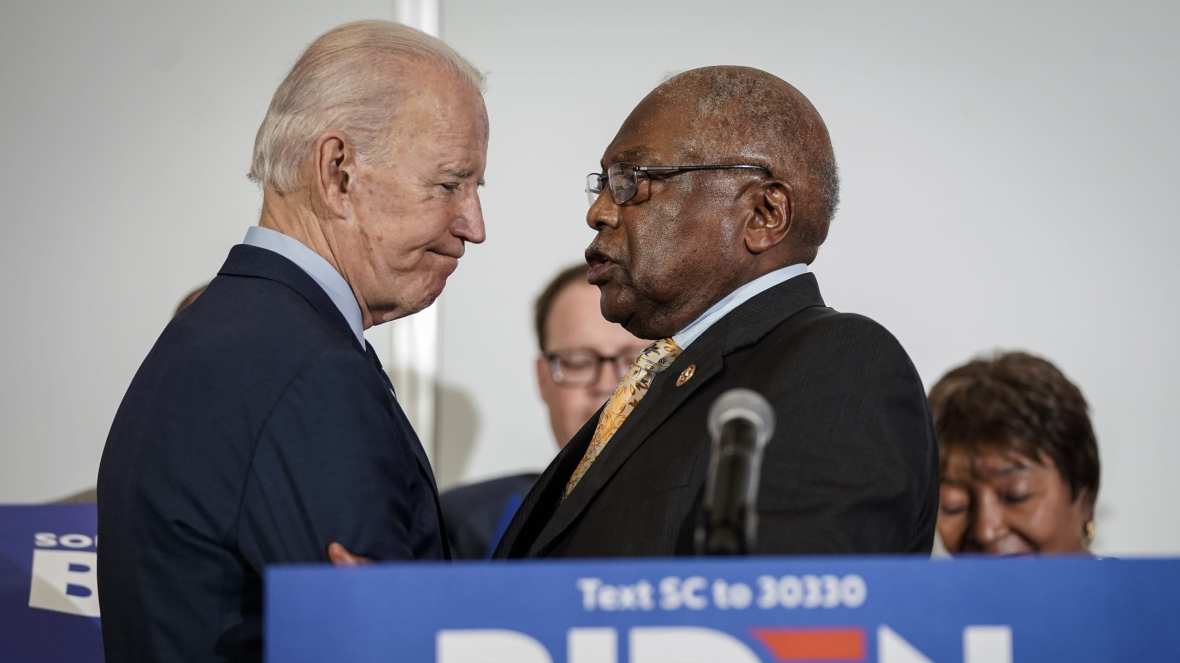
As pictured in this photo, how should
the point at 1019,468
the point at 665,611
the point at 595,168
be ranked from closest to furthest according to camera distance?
1. the point at 665,611
2. the point at 1019,468
3. the point at 595,168

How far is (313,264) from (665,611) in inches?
39.8

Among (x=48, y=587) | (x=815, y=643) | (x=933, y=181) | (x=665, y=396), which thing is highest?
(x=933, y=181)

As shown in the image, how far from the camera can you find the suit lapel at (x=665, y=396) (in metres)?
2.11

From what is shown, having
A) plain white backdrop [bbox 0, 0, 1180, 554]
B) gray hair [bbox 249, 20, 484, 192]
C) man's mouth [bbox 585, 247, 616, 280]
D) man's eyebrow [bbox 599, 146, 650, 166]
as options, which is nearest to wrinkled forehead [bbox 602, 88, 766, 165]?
man's eyebrow [bbox 599, 146, 650, 166]

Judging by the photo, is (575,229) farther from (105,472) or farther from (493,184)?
(105,472)

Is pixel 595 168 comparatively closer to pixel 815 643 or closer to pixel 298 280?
pixel 298 280

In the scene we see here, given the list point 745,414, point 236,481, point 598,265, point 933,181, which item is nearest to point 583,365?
point 933,181

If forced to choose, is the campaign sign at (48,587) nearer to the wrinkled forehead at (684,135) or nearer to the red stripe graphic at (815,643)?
the wrinkled forehead at (684,135)

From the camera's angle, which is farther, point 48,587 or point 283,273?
point 48,587

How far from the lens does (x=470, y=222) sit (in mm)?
2230

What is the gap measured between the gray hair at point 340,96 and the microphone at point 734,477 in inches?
38.6

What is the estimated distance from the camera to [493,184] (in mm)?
4473

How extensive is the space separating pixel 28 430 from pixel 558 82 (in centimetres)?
201

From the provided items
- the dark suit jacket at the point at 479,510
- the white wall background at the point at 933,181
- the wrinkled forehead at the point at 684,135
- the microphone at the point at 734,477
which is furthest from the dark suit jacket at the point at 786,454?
the white wall background at the point at 933,181
